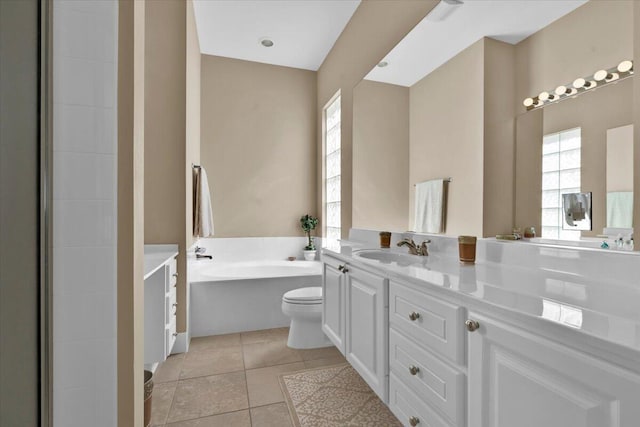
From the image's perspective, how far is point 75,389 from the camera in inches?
32.6

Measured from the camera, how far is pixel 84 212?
2.75 feet

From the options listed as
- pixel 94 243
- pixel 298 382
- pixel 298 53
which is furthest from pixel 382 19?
pixel 298 382

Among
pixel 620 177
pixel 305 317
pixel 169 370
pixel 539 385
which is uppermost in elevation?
pixel 620 177

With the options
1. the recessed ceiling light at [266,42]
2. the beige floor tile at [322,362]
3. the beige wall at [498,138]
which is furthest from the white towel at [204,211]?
the beige wall at [498,138]

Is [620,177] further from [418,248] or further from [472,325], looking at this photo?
[418,248]

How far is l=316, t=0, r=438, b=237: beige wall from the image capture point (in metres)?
Answer: 2.07

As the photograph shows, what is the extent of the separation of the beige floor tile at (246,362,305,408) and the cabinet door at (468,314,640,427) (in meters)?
1.27

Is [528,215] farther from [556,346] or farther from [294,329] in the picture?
[294,329]

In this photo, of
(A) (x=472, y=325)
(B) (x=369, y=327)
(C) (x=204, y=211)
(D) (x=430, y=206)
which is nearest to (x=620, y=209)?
(A) (x=472, y=325)

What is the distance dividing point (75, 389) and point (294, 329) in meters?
1.79

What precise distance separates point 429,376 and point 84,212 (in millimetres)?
1145

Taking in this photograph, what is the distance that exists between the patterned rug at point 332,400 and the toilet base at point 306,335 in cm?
35

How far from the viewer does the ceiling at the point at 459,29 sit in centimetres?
129

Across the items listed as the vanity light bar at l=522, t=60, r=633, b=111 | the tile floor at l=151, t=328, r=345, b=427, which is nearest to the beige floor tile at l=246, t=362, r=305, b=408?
the tile floor at l=151, t=328, r=345, b=427
